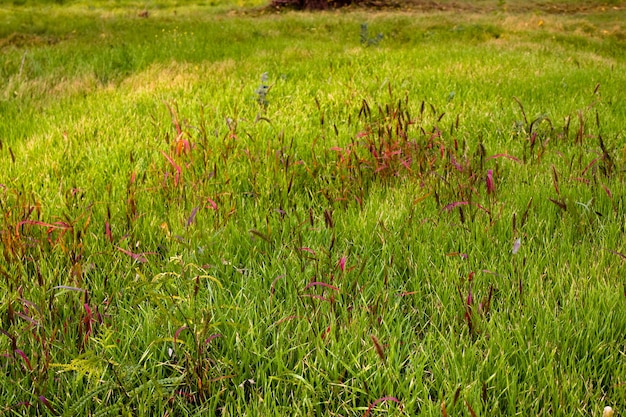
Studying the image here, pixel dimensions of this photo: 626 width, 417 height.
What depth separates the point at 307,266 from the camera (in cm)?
220

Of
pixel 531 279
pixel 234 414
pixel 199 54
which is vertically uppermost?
pixel 199 54

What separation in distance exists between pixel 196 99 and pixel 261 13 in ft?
52.4

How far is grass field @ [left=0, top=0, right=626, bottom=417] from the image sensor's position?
5.22ft

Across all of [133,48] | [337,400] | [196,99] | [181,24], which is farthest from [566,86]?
[181,24]

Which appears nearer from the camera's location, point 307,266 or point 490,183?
point 307,266

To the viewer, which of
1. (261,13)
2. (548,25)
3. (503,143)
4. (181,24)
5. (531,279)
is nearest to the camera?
(531,279)

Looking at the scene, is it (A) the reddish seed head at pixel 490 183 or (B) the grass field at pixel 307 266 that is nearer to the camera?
(B) the grass field at pixel 307 266

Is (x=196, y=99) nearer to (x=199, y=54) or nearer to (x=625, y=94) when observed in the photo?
(x=199, y=54)

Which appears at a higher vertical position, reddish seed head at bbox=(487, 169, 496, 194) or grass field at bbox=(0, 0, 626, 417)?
reddish seed head at bbox=(487, 169, 496, 194)

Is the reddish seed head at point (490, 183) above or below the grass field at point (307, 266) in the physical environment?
above

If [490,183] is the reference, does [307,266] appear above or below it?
below

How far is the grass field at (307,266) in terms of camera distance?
1591mm

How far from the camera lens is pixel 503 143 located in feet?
13.4

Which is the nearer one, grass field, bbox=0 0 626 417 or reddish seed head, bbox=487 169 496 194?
grass field, bbox=0 0 626 417
